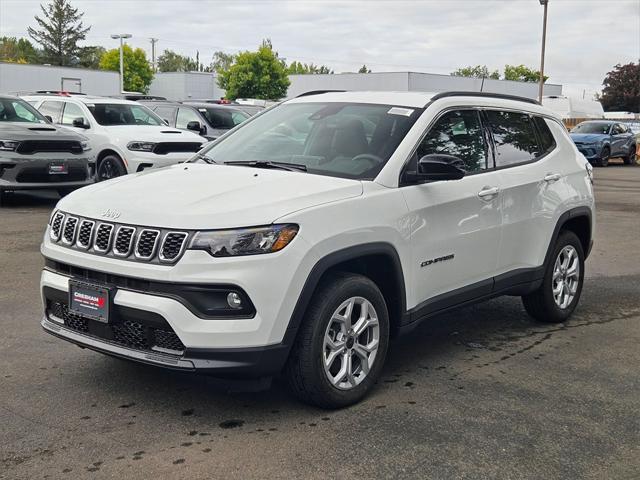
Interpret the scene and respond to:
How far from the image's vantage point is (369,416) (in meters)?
4.31

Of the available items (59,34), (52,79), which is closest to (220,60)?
(59,34)

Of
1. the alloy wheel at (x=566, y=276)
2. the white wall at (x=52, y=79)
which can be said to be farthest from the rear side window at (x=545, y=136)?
the white wall at (x=52, y=79)

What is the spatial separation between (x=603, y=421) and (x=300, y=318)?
1.76m

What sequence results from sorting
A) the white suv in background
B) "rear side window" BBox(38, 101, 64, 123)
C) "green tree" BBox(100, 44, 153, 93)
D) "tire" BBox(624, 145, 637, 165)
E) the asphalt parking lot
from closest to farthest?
the asphalt parking lot
the white suv in background
"rear side window" BBox(38, 101, 64, 123)
"tire" BBox(624, 145, 637, 165)
"green tree" BBox(100, 44, 153, 93)

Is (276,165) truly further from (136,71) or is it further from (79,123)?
(136,71)

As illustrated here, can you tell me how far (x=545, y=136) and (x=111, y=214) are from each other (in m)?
3.68

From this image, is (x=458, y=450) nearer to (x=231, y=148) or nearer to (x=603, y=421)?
(x=603, y=421)

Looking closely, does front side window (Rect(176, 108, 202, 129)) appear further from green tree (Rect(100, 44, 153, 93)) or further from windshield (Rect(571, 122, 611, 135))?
green tree (Rect(100, 44, 153, 93))

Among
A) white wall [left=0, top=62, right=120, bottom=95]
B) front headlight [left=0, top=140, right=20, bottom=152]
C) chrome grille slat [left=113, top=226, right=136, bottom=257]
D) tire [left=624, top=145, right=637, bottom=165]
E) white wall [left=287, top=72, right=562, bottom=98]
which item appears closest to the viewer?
chrome grille slat [left=113, top=226, right=136, bottom=257]

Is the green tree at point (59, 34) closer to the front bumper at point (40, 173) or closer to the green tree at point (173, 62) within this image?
the green tree at point (173, 62)

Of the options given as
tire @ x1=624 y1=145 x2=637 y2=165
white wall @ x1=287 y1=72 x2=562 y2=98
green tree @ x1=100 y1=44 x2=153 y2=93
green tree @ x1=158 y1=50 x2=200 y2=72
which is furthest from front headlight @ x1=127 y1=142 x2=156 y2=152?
green tree @ x1=158 y1=50 x2=200 y2=72

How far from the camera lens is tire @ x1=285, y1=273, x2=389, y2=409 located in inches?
162

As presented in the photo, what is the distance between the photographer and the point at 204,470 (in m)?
3.63

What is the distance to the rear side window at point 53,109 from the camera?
49.6ft
